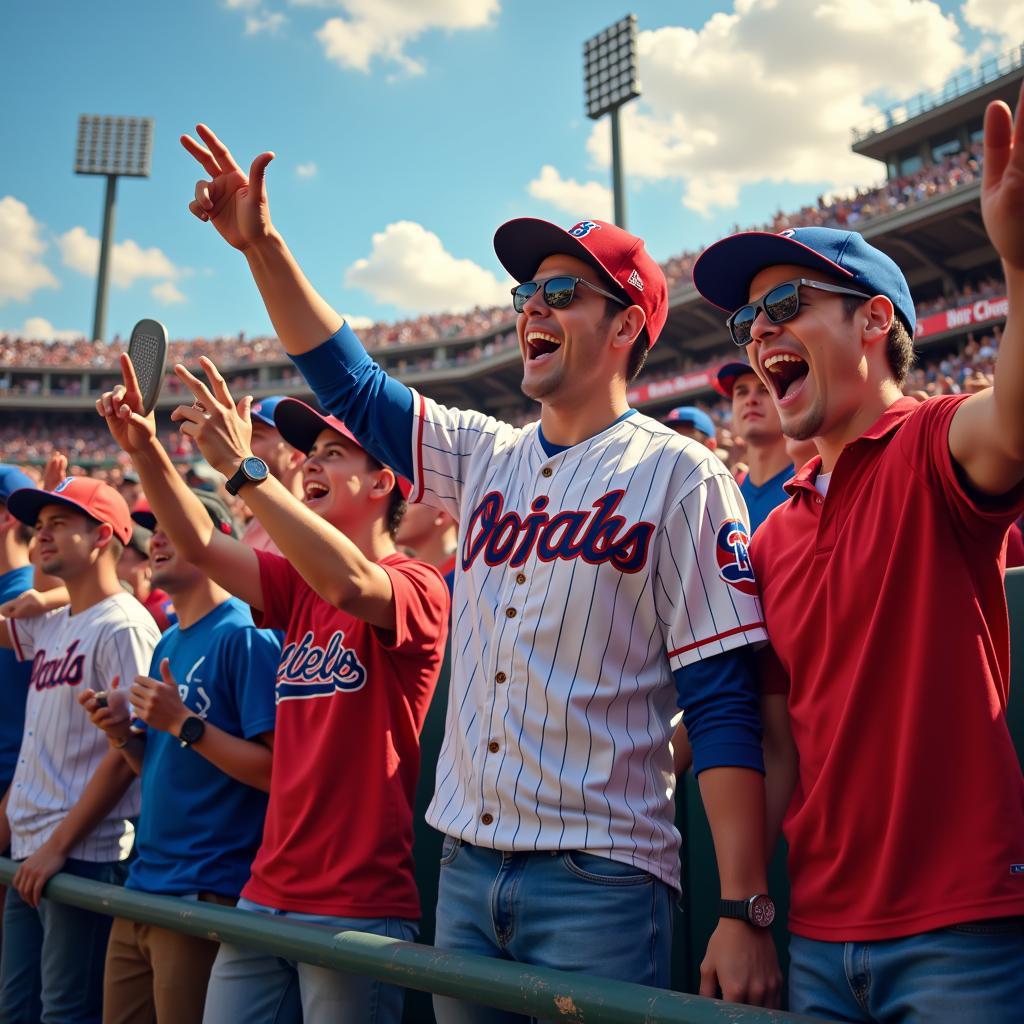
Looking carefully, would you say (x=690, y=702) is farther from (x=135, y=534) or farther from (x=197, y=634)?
(x=135, y=534)

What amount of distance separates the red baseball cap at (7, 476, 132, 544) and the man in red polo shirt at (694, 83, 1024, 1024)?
278 centimetres

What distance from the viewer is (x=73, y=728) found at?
11.0ft

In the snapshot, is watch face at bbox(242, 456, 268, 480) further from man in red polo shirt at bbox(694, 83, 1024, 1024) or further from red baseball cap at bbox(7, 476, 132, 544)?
red baseball cap at bbox(7, 476, 132, 544)

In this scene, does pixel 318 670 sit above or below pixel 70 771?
above

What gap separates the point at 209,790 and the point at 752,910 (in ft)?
5.58

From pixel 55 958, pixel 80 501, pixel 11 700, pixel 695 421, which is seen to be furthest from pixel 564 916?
pixel 695 421

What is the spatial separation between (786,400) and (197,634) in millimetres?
1950

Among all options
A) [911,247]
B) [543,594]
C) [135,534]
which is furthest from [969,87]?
[543,594]

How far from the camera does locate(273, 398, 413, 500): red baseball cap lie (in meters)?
2.73

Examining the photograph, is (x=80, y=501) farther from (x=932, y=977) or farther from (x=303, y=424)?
(x=932, y=977)

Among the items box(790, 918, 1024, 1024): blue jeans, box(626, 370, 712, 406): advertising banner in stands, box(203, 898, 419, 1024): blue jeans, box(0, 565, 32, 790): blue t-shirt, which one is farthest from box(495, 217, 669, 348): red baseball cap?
box(626, 370, 712, 406): advertising banner in stands

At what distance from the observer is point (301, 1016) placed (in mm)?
2238

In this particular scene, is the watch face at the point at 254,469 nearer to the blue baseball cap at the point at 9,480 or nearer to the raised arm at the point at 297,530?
the raised arm at the point at 297,530

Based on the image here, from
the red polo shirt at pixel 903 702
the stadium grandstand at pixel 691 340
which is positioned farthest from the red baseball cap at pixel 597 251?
the stadium grandstand at pixel 691 340
